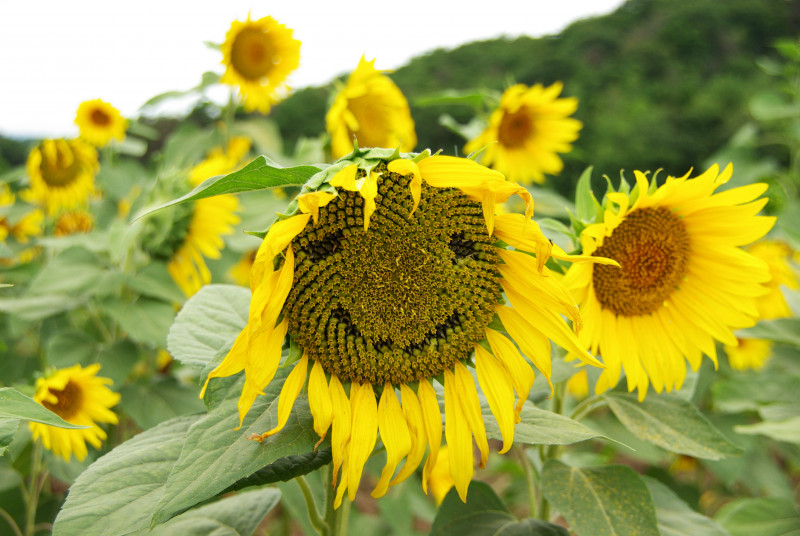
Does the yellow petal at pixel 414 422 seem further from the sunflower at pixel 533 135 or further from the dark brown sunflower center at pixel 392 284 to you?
the sunflower at pixel 533 135

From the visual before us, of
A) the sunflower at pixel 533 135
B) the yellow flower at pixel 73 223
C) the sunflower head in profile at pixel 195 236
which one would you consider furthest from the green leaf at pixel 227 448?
the yellow flower at pixel 73 223

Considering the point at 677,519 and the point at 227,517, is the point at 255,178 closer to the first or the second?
the point at 227,517

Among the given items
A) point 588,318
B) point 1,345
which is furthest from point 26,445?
point 588,318

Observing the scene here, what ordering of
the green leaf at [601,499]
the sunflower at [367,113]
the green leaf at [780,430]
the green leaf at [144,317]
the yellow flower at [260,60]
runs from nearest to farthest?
1. the green leaf at [601,499]
2. the green leaf at [780,430]
3. the green leaf at [144,317]
4. the sunflower at [367,113]
5. the yellow flower at [260,60]

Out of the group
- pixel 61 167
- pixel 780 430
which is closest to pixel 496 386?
pixel 780 430

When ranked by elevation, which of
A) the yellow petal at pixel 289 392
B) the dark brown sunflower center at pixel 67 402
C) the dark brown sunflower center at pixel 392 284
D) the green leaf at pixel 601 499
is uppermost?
the dark brown sunflower center at pixel 392 284

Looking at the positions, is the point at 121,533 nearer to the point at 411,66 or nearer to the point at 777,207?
the point at 777,207
